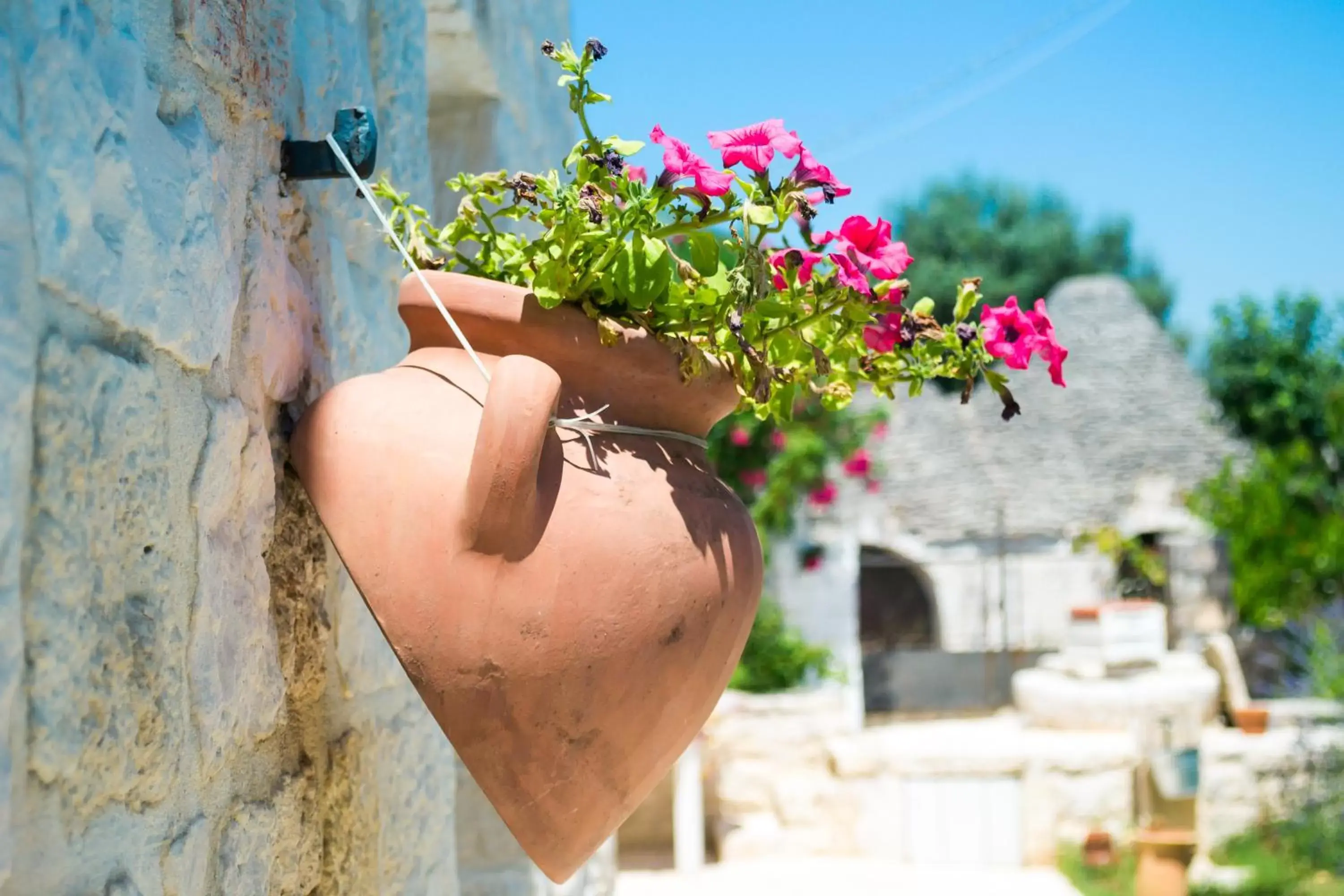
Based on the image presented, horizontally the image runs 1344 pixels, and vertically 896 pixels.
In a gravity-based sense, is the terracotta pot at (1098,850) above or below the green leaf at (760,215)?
below

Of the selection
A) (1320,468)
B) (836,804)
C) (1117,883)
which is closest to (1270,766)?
(1117,883)

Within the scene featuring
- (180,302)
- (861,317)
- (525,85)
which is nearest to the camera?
(180,302)

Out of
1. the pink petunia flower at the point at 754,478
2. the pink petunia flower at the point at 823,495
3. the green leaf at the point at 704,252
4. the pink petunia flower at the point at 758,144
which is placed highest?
the pink petunia flower at the point at 758,144

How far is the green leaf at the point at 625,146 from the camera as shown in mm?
1031

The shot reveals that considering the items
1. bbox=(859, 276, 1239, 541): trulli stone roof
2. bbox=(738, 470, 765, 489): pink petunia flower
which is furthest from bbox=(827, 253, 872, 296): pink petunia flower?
bbox=(859, 276, 1239, 541): trulli stone roof

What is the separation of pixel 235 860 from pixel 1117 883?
6.91m

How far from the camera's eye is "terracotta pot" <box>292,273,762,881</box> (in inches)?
36.2

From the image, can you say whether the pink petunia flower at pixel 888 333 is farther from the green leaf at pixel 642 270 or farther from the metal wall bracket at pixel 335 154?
the metal wall bracket at pixel 335 154

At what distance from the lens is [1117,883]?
681 centimetres

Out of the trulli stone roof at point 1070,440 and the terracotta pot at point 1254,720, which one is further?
the trulli stone roof at point 1070,440

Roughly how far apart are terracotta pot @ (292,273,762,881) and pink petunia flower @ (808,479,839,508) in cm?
724

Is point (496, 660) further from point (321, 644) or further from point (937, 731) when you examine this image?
point (937, 731)

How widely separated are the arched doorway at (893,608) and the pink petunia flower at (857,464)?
9.18 meters

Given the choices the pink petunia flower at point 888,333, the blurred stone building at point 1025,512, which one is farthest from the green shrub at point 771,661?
the pink petunia flower at point 888,333
